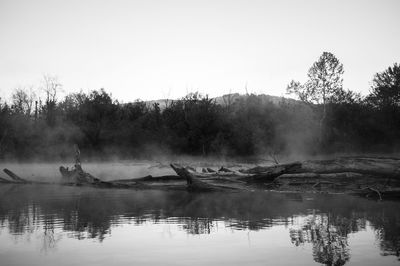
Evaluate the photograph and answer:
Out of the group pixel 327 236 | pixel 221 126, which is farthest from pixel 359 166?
pixel 221 126

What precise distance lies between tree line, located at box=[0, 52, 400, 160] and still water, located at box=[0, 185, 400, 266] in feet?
79.4

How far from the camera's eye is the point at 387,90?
4612 cm

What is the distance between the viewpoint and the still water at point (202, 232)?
6598mm

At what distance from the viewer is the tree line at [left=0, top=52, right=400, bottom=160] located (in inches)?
1511

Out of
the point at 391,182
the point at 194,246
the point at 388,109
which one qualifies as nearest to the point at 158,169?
the point at 391,182

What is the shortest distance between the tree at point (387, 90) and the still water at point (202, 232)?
1395 inches

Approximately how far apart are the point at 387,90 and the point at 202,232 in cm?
4363

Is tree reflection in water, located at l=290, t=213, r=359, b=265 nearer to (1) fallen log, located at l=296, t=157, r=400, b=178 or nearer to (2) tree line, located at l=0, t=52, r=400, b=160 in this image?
(1) fallen log, located at l=296, t=157, r=400, b=178

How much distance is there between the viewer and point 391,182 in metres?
15.3

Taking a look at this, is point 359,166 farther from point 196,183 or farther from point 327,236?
point 327,236

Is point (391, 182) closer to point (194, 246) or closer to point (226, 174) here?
point (226, 174)

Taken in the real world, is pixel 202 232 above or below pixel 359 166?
below

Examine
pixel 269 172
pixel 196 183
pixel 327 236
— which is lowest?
pixel 327 236

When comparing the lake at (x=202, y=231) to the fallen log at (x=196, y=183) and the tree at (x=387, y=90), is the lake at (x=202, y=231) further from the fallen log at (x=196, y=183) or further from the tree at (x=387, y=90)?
the tree at (x=387, y=90)
